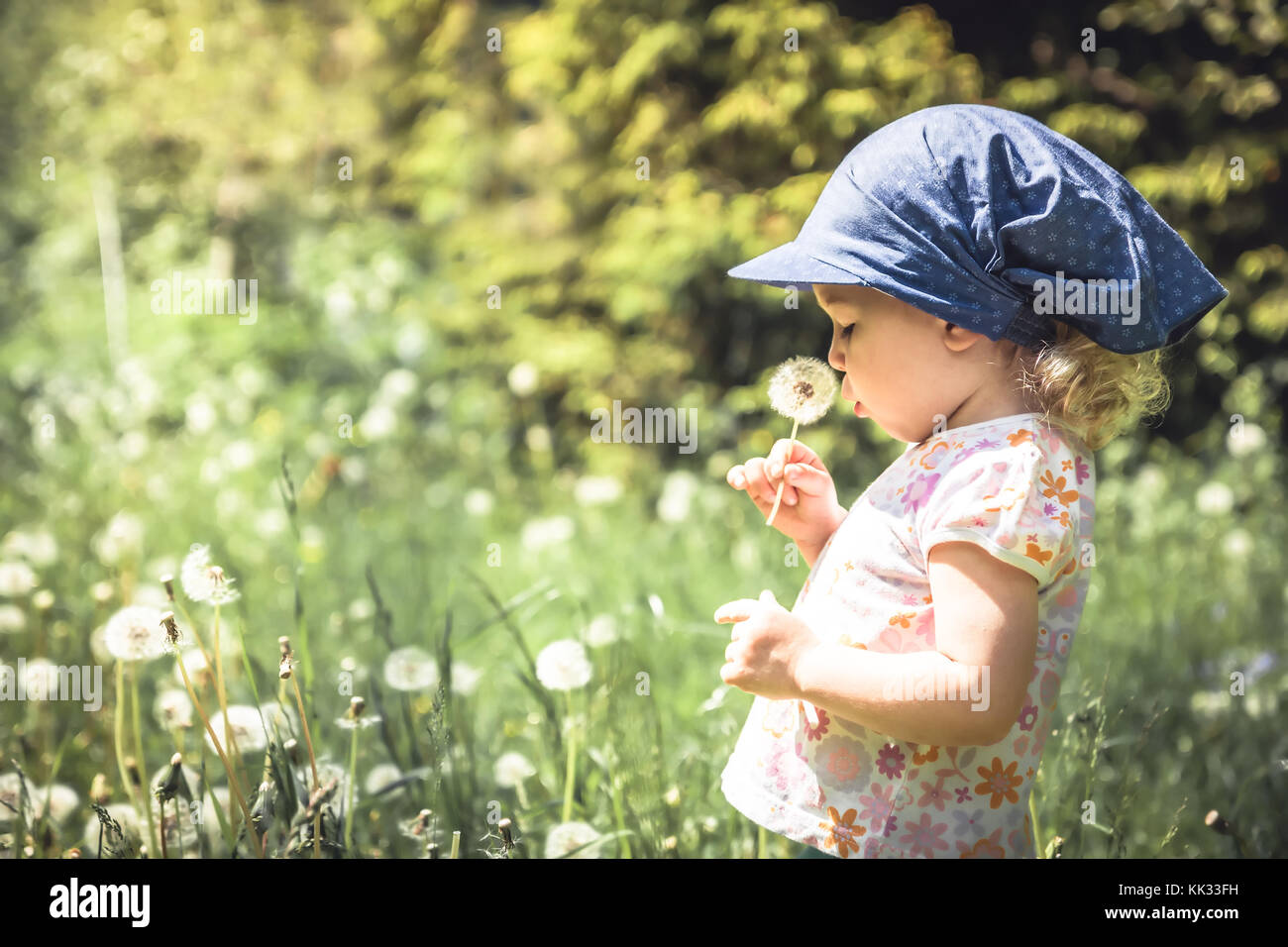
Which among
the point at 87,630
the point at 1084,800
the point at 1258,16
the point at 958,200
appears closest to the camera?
the point at 958,200

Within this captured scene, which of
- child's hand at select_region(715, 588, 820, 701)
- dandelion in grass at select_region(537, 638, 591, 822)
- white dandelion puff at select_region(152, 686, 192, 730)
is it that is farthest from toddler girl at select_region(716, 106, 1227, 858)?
white dandelion puff at select_region(152, 686, 192, 730)

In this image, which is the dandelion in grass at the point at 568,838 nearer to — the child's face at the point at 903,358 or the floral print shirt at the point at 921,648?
the floral print shirt at the point at 921,648

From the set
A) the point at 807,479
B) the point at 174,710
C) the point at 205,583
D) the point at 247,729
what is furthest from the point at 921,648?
the point at 174,710

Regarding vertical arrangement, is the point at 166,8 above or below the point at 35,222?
above

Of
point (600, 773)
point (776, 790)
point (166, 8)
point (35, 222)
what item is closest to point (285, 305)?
point (166, 8)

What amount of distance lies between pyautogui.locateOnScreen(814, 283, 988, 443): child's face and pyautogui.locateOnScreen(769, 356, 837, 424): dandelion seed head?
12 cm

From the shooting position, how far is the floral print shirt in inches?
49.9

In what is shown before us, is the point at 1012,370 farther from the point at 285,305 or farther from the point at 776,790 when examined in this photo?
the point at 285,305

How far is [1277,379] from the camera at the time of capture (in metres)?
4.02

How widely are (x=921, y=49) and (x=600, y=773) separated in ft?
11.1

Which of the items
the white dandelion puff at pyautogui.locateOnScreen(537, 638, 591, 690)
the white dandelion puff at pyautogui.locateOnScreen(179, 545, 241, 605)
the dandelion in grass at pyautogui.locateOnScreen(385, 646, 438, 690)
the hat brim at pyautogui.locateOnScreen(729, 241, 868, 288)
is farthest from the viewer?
the dandelion in grass at pyautogui.locateOnScreen(385, 646, 438, 690)

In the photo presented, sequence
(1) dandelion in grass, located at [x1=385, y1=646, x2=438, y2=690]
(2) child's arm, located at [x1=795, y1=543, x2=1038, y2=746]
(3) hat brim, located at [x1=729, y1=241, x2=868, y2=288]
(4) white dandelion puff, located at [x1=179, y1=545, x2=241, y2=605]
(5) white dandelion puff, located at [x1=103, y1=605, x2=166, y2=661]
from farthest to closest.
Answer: (1) dandelion in grass, located at [x1=385, y1=646, x2=438, y2=690] → (5) white dandelion puff, located at [x1=103, y1=605, x2=166, y2=661] → (4) white dandelion puff, located at [x1=179, y1=545, x2=241, y2=605] → (3) hat brim, located at [x1=729, y1=241, x2=868, y2=288] → (2) child's arm, located at [x1=795, y1=543, x2=1038, y2=746]

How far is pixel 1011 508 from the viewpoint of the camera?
1.21 m

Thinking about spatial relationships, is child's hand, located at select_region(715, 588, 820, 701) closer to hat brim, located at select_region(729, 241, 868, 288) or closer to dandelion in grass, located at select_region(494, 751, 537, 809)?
hat brim, located at select_region(729, 241, 868, 288)
